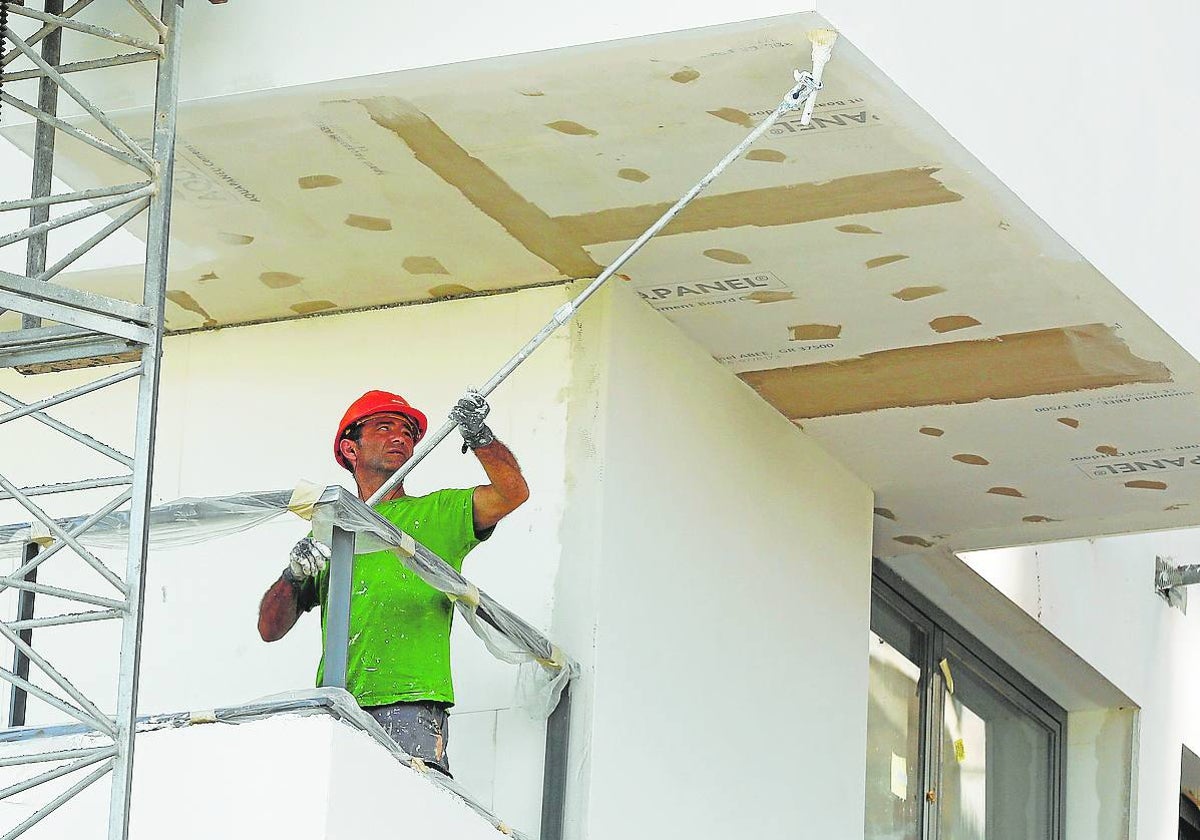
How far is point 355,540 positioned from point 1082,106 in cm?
343

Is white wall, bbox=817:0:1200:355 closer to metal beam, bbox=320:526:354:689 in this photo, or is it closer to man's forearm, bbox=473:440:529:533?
man's forearm, bbox=473:440:529:533

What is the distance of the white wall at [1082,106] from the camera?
273 inches

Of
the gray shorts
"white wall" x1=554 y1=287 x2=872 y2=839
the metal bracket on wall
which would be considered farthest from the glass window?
the gray shorts

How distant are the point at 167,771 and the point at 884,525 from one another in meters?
5.49

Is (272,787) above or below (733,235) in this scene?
below

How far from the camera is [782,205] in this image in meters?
7.57

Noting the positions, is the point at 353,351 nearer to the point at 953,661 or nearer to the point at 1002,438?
the point at 1002,438

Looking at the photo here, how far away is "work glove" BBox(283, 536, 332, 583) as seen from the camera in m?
6.61

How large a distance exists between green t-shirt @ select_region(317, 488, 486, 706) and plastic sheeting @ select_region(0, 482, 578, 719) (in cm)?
13

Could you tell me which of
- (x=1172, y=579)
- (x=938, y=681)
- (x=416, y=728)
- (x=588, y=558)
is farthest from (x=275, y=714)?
(x=1172, y=579)

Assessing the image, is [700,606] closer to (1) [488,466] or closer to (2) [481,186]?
(1) [488,466]

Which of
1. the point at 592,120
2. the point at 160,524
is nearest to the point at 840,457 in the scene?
the point at 592,120

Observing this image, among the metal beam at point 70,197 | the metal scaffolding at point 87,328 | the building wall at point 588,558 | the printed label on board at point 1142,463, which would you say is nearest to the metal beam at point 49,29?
the metal scaffolding at point 87,328

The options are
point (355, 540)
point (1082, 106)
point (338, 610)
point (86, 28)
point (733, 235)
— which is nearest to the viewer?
point (338, 610)
